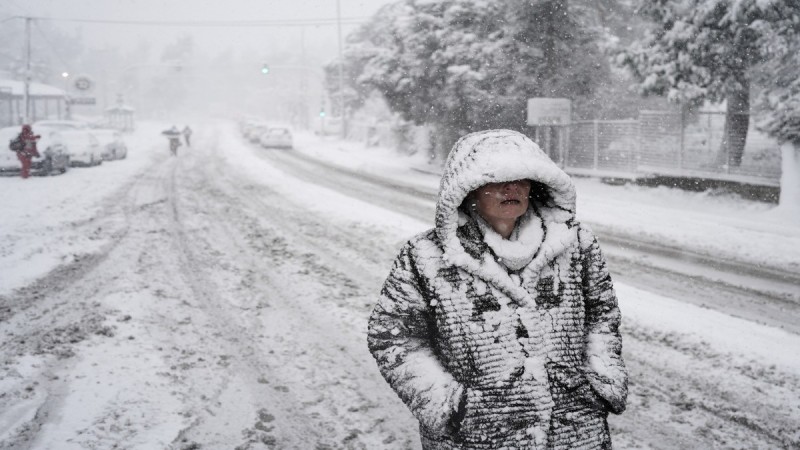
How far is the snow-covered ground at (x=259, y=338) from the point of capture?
3.85m

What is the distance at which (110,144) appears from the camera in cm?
2595

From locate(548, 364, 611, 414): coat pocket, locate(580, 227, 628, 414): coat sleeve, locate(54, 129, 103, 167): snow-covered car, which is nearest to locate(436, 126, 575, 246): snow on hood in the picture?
locate(580, 227, 628, 414): coat sleeve

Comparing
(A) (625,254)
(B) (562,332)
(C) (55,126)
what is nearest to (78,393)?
(B) (562,332)

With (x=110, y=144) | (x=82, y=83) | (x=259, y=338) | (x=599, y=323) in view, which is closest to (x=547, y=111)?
(x=259, y=338)

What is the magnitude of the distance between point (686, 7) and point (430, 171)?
37.0 feet

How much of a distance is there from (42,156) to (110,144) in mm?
7227

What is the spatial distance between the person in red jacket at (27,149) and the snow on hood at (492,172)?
19786mm

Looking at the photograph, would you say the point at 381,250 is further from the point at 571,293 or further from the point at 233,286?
the point at 571,293

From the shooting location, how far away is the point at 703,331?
562cm

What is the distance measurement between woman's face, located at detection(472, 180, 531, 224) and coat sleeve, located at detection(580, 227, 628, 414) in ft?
1.02

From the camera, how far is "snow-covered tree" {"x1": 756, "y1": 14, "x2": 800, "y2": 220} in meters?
12.8

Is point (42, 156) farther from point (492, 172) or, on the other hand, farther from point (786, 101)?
point (786, 101)

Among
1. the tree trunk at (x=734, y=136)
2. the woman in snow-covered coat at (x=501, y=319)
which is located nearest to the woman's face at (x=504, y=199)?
the woman in snow-covered coat at (x=501, y=319)

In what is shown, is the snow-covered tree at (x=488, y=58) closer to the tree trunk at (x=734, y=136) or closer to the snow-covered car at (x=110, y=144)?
the tree trunk at (x=734, y=136)
